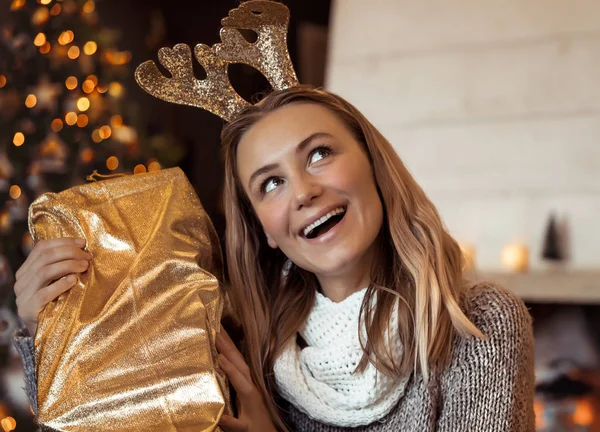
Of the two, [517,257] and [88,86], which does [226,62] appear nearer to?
[88,86]

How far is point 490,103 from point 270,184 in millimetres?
1697

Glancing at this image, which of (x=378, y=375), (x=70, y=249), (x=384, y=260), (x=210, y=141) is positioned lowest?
(x=210, y=141)

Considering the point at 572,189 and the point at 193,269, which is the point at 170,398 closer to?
the point at 193,269

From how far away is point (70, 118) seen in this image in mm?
2631

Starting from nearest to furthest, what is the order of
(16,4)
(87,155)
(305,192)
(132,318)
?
(132,318) < (305,192) < (16,4) < (87,155)

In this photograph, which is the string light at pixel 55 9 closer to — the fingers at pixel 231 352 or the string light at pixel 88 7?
the string light at pixel 88 7

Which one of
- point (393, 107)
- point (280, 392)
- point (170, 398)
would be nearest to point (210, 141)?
point (393, 107)

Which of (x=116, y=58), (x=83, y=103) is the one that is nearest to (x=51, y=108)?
(x=83, y=103)

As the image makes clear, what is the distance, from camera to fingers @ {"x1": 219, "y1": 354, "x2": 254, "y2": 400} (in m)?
1.22

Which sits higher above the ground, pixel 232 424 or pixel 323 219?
pixel 323 219

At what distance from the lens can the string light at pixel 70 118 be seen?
2625mm

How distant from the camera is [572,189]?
2.66 meters

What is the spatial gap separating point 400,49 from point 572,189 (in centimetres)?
88

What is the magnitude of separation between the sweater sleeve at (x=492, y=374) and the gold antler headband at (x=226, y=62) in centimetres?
57
